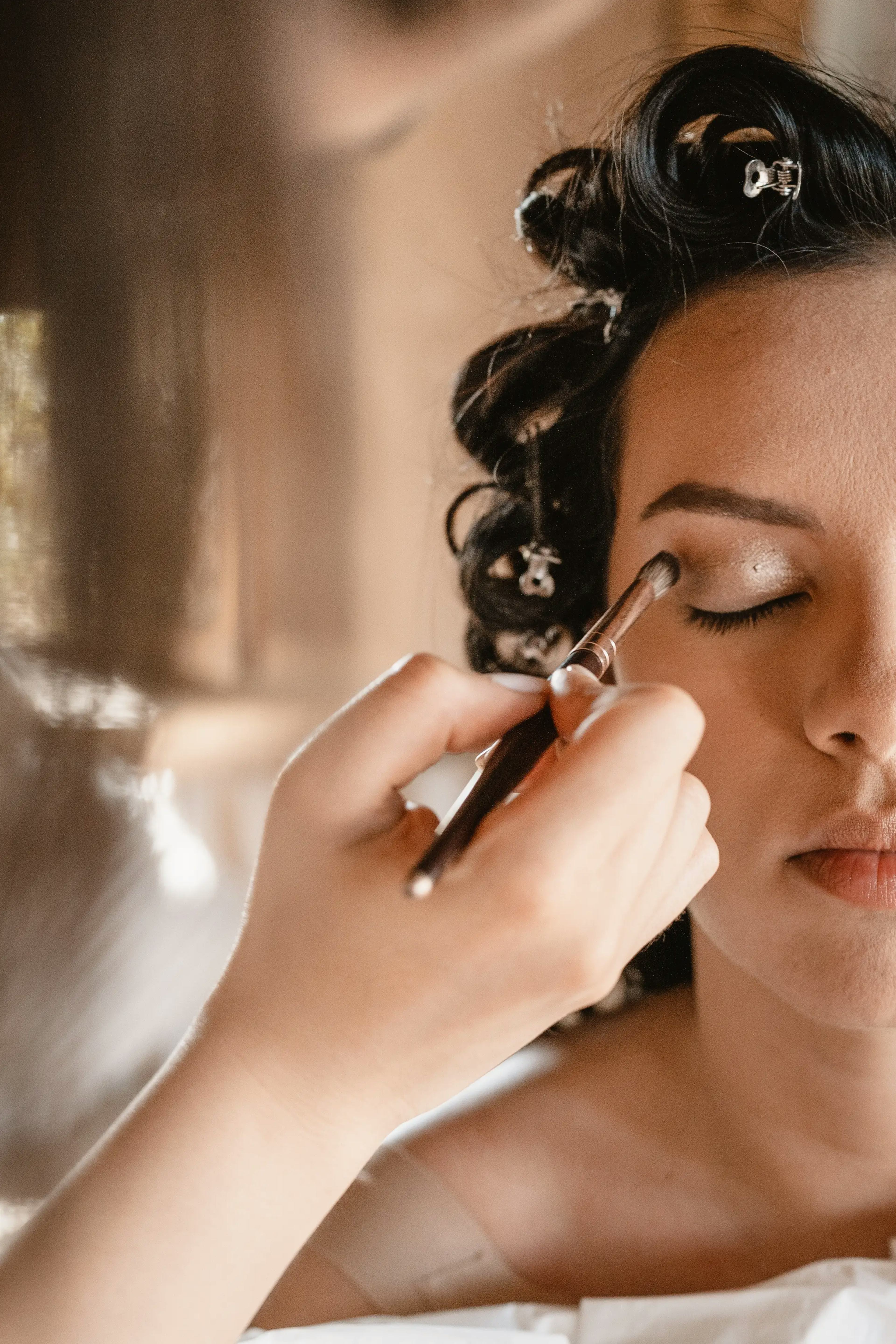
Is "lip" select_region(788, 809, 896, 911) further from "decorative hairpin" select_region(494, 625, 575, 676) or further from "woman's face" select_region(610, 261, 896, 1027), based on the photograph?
"decorative hairpin" select_region(494, 625, 575, 676)

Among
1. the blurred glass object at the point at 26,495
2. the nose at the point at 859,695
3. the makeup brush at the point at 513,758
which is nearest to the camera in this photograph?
the makeup brush at the point at 513,758

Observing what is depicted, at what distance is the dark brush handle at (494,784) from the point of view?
1.29 feet

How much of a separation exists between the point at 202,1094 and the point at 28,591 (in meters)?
0.50

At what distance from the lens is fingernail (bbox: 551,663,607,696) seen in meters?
0.47

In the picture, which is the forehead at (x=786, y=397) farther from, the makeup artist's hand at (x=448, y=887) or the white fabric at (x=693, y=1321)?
the white fabric at (x=693, y=1321)

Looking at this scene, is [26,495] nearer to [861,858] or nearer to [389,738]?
[389,738]

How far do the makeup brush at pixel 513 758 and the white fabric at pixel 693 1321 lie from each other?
43 centimetres

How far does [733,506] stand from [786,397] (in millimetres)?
71

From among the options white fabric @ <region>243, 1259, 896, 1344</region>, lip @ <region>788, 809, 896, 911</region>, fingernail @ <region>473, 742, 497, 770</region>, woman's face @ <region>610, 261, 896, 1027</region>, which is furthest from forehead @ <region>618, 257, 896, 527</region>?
white fabric @ <region>243, 1259, 896, 1344</region>

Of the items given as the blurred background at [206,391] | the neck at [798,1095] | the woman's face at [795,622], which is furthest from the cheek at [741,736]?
the blurred background at [206,391]

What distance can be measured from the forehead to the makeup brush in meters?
0.10

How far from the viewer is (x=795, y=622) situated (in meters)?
0.66

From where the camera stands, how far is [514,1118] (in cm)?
92

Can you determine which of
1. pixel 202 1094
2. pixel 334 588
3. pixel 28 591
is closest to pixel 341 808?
pixel 202 1094
